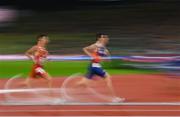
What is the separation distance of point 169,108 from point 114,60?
30.7ft

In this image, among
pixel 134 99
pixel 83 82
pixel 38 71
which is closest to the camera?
pixel 38 71

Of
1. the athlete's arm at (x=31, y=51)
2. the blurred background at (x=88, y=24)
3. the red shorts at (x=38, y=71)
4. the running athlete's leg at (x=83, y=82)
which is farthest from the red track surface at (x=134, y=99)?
the blurred background at (x=88, y=24)

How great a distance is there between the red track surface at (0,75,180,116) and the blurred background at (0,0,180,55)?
343 inches

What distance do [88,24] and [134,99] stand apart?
19119 millimetres

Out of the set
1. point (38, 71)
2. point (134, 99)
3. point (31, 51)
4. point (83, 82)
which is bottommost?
point (134, 99)

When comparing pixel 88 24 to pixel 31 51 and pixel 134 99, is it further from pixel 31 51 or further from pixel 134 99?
pixel 31 51

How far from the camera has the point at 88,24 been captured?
33656 mm

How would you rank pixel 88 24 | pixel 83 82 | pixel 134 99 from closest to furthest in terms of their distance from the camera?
pixel 83 82
pixel 134 99
pixel 88 24

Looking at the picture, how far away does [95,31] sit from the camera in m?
32.2

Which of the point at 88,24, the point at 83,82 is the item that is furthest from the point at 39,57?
the point at 88,24

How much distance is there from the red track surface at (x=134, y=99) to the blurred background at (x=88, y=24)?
8.71 m

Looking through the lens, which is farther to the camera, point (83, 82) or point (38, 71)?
point (83, 82)

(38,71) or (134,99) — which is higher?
(38,71)

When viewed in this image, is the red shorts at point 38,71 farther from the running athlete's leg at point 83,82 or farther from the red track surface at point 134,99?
the running athlete's leg at point 83,82
